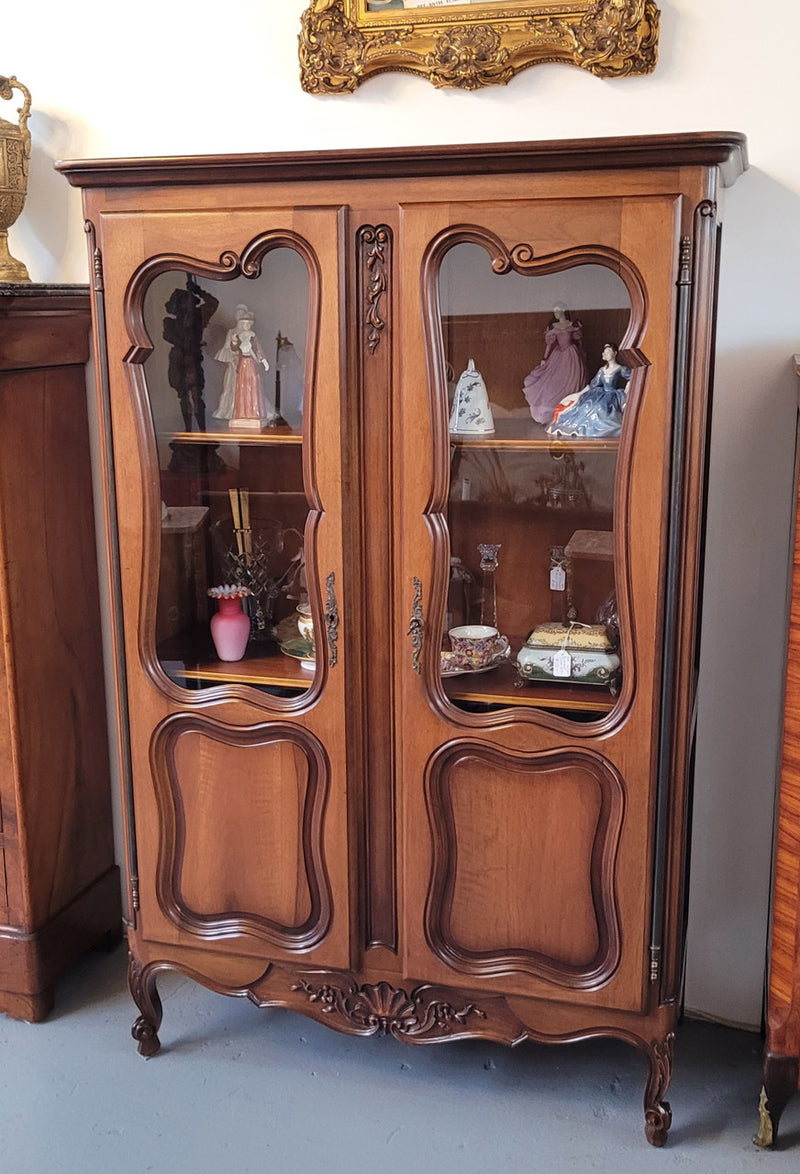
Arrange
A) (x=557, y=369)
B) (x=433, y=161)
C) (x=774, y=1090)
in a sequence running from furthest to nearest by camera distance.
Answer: (x=774, y=1090) < (x=557, y=369) < (x=433, y=161)

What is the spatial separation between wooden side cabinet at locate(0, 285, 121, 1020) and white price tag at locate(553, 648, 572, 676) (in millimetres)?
1041

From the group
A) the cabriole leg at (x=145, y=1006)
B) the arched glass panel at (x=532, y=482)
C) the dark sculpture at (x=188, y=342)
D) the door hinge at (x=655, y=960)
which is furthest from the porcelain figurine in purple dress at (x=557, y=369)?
the cabriole leg at (x=145, y=1006)

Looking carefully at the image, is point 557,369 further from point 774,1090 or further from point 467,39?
point 774,1090

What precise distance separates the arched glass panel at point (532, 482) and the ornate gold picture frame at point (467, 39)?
1.74 ft

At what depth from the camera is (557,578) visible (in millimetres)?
1868

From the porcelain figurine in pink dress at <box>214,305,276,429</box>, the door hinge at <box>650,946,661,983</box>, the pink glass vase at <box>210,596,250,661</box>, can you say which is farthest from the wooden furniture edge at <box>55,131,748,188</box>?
the door hinge at <box>650,946,661,983</box>

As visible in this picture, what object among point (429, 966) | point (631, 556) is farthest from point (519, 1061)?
point (631, 556)

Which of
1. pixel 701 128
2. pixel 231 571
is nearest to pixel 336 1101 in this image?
pixel 231 571

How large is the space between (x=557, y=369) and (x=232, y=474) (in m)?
0.59

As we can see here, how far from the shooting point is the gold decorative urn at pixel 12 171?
7.25ft

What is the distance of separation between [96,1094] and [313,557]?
108 cm

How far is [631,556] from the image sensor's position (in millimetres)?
1731

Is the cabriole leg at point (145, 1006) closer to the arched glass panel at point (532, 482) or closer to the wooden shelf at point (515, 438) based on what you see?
the arched glass panel at point (532, 482)

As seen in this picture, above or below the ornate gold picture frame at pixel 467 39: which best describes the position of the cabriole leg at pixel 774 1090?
below
